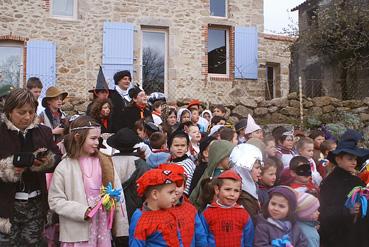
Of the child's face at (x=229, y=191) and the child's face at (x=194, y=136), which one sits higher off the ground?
the child's face at (x=194, y=136)

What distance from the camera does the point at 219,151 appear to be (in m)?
4.14

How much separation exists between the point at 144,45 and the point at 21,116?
1030 centimetres

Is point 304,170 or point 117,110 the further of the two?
point 117,110

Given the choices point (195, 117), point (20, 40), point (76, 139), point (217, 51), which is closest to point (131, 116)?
point (195, 117)

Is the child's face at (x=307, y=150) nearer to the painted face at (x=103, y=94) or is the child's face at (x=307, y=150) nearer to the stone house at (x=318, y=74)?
the painted face at (x=103, y=94)

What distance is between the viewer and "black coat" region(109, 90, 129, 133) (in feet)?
19.5

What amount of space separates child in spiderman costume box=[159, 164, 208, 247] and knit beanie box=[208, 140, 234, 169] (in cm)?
76

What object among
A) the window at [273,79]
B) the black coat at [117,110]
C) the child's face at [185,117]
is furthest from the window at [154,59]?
the black coat at [117,110]

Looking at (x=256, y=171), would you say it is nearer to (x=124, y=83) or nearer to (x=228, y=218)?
(x=228, y=218)

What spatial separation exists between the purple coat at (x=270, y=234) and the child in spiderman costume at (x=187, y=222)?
430 millimetres

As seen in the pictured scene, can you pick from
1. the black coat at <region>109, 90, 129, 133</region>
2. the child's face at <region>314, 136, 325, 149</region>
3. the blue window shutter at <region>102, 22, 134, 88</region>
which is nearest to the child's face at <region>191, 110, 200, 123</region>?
the black coat at <region>109, 90, 129, 133</region>

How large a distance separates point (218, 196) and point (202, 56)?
33.6ft

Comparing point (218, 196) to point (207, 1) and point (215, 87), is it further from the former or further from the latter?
point (207, 1)

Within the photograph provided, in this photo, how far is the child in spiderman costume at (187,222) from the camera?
324 cm
